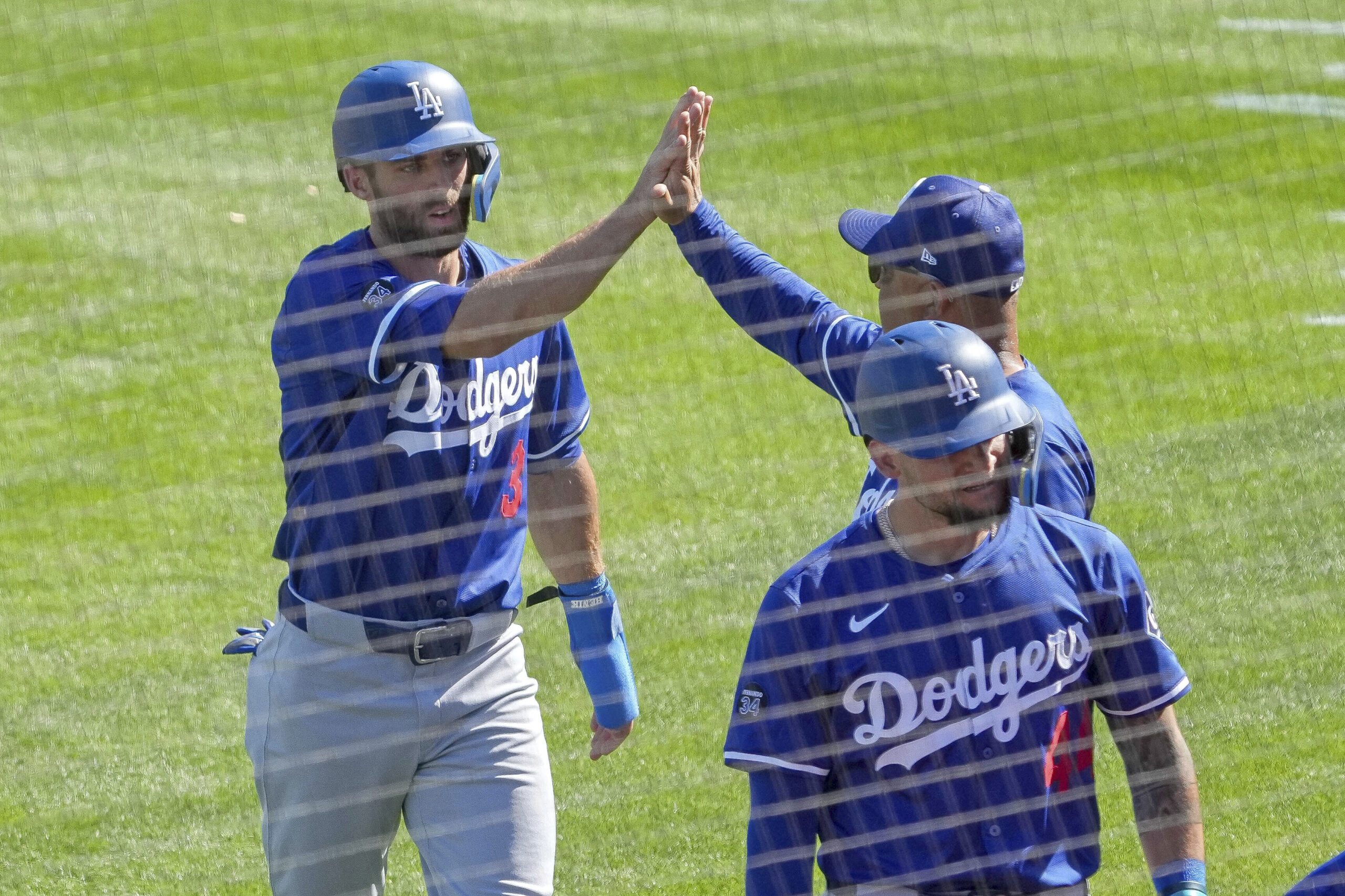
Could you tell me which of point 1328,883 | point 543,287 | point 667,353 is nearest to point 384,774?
point 543,287

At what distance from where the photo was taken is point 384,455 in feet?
10.4

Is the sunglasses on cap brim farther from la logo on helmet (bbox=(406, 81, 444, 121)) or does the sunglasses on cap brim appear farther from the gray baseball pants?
the gray baseball pants

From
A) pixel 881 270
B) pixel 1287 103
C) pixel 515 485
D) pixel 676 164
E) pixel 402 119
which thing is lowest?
pixel 1287 103

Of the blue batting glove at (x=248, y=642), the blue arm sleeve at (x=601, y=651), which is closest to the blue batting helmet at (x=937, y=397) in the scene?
the blue arm sleeve at (x=601, y=651)

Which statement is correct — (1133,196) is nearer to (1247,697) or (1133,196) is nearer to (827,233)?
(827,233)

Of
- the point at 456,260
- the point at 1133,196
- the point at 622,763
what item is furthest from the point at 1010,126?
the point at 456,260

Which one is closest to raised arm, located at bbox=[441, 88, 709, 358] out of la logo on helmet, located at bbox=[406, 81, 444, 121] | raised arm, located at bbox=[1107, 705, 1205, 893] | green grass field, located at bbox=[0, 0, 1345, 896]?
la logo on helmet, located at bbox=[406, 81, 444, 121]

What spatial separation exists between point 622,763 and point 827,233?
4.60 metres

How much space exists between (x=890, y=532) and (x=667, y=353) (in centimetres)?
541

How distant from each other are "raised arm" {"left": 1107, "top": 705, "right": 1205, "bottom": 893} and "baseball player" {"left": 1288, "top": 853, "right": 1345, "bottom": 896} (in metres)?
0.34

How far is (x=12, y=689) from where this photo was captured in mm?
5699

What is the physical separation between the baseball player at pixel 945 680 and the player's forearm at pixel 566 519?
1.15m

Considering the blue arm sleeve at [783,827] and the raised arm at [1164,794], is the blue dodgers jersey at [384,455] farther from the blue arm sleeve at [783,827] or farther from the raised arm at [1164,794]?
the raised arm at [1164,794]

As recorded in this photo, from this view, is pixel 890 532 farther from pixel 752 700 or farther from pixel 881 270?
pixel 881 270
